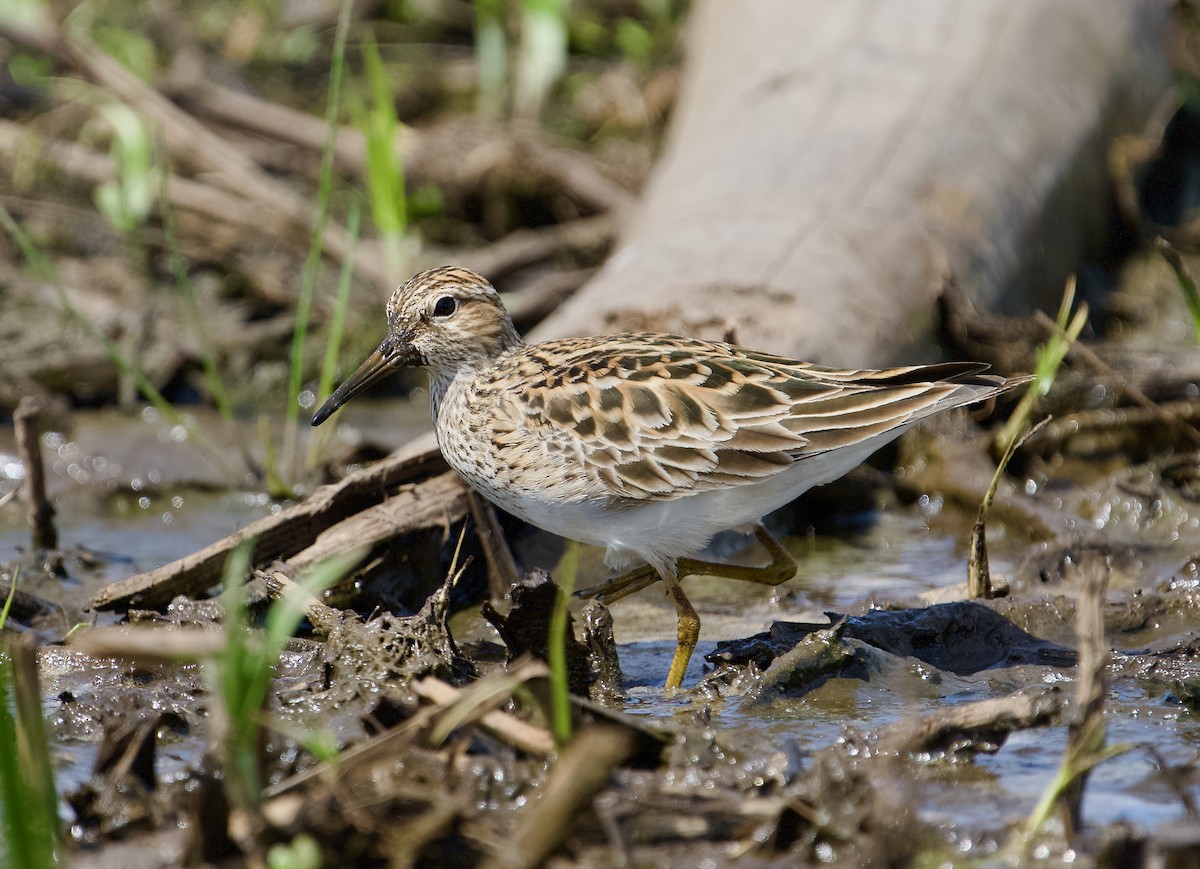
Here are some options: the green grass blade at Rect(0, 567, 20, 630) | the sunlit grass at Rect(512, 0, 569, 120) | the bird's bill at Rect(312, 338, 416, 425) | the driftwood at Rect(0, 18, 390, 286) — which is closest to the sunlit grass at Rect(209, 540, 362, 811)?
the green grass blade at Rect(0, 567, 20, 630)

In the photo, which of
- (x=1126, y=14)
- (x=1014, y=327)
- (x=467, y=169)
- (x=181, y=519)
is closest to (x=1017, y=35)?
(x=1126, y=14)

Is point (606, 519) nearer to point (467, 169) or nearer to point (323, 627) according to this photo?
point (323, 627)

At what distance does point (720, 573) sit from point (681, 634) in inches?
23.6

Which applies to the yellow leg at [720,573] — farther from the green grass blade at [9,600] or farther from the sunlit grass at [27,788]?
the sunlit grass at [27,788]

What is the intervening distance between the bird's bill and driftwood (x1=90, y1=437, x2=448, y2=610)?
1.09 ft

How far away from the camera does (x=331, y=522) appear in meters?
5.86

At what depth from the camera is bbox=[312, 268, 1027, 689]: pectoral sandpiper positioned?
5.18 metres

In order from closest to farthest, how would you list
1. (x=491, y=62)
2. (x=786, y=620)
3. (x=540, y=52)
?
(x=786, y=620)
(x=540, y=52)
(x=491, y=62)

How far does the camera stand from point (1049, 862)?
362 cm

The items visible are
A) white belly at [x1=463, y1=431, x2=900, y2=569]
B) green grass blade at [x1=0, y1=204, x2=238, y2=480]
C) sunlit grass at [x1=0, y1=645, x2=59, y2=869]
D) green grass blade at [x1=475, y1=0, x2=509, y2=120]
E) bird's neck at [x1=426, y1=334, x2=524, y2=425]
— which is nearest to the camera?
sunlit grass at [x1=0, y1=645, x2=59, y2=869]

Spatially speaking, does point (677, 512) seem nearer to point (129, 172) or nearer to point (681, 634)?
point (681, 634)

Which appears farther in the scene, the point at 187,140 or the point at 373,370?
the point at 187,140

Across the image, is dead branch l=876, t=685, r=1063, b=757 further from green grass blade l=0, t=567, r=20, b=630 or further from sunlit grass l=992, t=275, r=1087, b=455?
green grass blade l=0, t=567, r=20, b=630

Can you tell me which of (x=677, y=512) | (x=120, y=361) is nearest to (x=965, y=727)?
(x=677, y=512)
